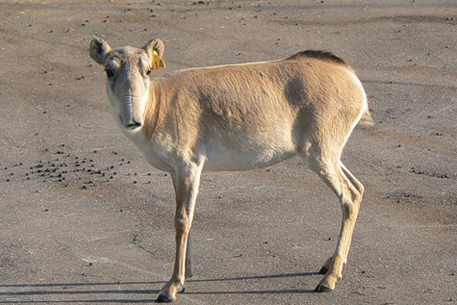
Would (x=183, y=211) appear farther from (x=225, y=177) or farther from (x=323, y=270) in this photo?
(x=225, y=177)

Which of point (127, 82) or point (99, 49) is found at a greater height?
point (99, 49)

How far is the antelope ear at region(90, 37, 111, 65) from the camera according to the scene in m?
8.30

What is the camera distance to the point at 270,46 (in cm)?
1587

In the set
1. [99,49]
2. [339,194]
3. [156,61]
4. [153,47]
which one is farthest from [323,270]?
[99,49]

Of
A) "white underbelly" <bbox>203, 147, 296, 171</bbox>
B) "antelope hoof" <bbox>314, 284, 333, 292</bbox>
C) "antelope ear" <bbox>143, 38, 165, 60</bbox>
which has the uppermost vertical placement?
"antelope ear" <bbox>143, 38, 165, 60</bbox>

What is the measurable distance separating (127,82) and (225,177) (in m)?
3.52

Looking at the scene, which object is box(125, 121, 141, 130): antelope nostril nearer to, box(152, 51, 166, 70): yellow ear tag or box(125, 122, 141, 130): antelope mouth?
box(125, 122, 141, 130): antelope mouth

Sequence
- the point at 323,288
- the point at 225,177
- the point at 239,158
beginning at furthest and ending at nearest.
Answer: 1. the point at 225,177
2. the point at 239,158
3. the point at 323,288

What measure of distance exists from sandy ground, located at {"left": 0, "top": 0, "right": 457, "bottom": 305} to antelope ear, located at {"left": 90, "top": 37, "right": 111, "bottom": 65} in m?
1.88

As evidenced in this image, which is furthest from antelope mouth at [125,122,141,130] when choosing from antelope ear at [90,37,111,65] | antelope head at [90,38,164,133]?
antelope ear at [90,37,111,65]

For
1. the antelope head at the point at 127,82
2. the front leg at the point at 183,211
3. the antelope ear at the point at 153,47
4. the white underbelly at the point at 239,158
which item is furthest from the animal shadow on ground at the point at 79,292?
the antelope ear at the point at 153,47

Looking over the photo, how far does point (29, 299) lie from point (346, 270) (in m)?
2.70

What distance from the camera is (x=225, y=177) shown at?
1144 centimetres

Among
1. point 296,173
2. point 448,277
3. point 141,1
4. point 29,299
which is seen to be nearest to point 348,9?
point 141,1
